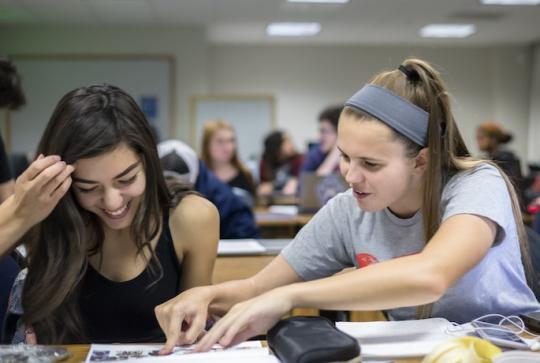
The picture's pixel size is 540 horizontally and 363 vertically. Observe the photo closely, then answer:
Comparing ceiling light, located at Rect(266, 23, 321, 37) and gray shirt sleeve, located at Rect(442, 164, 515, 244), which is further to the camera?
ceiling light, located at Rect(266, 23, 321, 37)

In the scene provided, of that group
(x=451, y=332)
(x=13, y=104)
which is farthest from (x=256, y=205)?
(x=451, y=332)

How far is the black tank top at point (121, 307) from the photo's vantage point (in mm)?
1545

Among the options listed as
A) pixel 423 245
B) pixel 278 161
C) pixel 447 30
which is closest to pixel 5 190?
pixel 423 245

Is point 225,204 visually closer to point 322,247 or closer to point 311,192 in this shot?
point 311,192

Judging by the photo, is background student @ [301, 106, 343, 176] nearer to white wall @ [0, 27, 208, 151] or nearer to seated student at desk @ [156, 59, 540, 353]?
white wall @ [0, 27, 208, 151]

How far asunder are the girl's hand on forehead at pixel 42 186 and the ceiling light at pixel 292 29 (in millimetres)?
6881

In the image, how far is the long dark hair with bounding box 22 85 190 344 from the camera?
56.2 inches

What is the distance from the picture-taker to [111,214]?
4.86 ft

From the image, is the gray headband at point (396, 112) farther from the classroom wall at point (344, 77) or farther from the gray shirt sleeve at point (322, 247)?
the classroom wall at point (344, 77)

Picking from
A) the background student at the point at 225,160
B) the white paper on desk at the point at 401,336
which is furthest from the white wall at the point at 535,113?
the white paper on desk at the point at 401,336

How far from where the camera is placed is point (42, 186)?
1.36 metres

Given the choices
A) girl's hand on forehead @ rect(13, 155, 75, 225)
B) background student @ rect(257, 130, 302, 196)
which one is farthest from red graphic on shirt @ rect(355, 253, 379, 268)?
background student @ rect(257, 130, 302, 196)

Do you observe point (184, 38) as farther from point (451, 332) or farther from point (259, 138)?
point (451, 332)

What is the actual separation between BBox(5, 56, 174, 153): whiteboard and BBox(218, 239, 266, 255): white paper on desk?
18.8 ft
